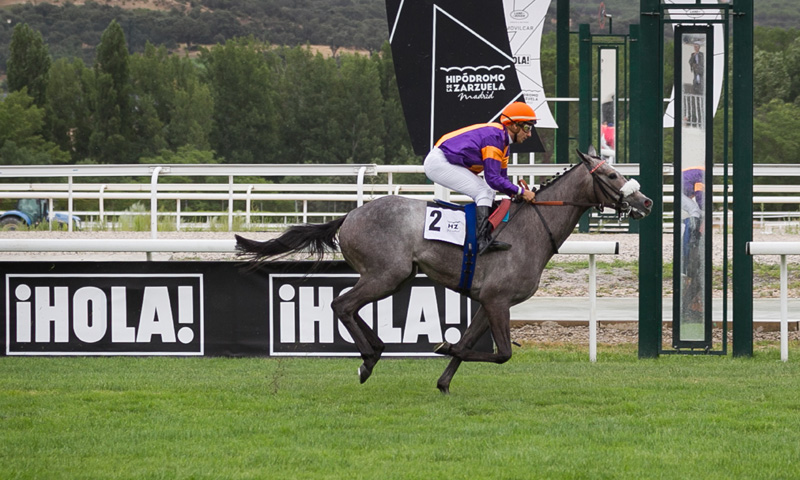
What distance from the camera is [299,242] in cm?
710

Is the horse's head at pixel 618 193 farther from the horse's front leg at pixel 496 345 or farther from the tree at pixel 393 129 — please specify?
the tree at pixel 393 129

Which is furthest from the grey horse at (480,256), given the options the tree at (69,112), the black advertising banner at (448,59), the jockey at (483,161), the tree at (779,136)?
the tree at (69,112)

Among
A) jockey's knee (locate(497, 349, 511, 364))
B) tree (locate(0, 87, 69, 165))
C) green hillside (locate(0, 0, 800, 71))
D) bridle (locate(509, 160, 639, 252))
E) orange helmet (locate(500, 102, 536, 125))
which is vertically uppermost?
green hillside (locate(0, 0, 800, 71))

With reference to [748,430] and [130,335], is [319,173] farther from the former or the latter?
[748,430]

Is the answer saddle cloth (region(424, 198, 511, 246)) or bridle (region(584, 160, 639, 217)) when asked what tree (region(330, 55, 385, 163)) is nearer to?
bridle (region(584, 160, 639, 217))

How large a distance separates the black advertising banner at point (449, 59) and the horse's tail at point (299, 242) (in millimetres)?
3910

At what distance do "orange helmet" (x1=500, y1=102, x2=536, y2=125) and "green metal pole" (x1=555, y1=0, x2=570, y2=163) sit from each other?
906 centimetres

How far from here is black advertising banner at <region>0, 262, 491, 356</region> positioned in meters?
8.12

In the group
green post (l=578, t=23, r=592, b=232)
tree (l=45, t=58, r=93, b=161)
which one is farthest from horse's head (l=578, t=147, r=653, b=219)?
tree (l=45, t=58, r=93, b=161)

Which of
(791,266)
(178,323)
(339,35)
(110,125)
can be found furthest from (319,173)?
(339,35)

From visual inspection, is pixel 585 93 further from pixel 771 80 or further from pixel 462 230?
pixel 771 80

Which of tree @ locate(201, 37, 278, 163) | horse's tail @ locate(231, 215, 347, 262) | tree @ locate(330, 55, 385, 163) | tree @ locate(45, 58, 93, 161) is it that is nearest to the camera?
horse's tail @ locate(231, 215, 347, 262)

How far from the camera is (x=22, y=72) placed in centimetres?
4641

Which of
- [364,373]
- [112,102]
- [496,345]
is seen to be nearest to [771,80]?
[112,102]
